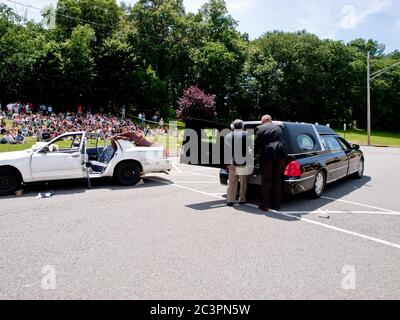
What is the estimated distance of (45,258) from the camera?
4344mm

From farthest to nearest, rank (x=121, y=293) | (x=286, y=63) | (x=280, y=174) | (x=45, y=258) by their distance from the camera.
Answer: (x=286, y=63)
(x=280, y=174)
(x=45, y=258)
(x=121, y=293)

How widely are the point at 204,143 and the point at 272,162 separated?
5.09 ft

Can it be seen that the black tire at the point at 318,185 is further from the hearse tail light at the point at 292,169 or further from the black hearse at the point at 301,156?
the hearse tail light at the point at 292,169

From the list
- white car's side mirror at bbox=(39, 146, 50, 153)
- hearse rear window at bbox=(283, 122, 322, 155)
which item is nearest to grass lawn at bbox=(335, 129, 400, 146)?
hearse rear window at bbox=(283, 122, 322, 155)

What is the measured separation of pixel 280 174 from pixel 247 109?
47.4 metres

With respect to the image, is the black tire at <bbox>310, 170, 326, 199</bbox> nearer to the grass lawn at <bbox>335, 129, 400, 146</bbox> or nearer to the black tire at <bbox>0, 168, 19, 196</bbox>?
the black tire at <bbox>0, 168, 19, 196</bbox>

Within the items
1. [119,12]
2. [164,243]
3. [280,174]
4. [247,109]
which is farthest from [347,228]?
[119,12]

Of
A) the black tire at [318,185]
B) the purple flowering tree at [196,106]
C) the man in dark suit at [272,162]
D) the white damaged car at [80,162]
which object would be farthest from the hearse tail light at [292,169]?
the purple flowering tree at [196,106]

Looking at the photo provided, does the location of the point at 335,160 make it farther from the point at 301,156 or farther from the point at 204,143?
the point at 204,143

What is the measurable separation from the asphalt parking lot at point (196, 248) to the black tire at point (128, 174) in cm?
142

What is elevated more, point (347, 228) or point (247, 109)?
point (247, 109)

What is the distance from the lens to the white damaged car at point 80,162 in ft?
27.5
